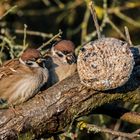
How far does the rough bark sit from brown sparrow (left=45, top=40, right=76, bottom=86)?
1.24ft

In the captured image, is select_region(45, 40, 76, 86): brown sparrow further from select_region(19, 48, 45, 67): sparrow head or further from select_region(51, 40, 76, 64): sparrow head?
select_region(19, 48, 45, 67): sparrow head

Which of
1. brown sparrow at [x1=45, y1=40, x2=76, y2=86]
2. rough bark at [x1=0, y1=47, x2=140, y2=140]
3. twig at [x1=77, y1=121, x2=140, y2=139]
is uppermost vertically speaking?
brown sparrow at [x1=45, y1=40, x2=76, y2=86]

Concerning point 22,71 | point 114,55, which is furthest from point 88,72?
point 22,71

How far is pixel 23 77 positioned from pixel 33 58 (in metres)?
0.18

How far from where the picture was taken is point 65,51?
4.73 m

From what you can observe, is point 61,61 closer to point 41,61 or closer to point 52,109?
point 41,61

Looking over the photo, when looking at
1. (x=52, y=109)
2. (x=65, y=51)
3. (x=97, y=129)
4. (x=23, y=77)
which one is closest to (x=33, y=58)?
(x=23, y=77)

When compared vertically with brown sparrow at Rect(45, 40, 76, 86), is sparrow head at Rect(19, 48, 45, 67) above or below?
above

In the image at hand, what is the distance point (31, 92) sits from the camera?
14.3ft

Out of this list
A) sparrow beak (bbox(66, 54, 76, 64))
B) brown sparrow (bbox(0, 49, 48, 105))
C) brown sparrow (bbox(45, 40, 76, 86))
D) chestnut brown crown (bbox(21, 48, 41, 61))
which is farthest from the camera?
sparrow beak (bbox(66, 54, 76, 64))

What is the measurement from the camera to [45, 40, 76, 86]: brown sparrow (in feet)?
15.2

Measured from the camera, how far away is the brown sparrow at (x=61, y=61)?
4641 mm

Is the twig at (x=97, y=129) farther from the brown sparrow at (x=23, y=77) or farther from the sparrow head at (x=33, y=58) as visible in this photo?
the sparrow head at (x=33, y=58)

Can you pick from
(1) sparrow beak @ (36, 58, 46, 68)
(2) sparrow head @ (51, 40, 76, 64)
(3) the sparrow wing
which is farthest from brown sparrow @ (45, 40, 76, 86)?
(3) the sparrow wing
